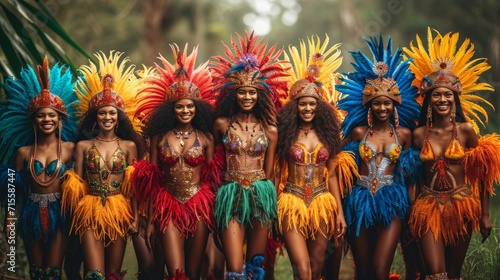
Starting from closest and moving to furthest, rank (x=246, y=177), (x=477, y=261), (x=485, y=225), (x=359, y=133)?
(x=246, y=177), (x=485, y=225), (x=359, y=133), (x=477, y=261)

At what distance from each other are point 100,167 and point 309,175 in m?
2.10

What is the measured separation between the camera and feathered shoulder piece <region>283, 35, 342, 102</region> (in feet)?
23.8

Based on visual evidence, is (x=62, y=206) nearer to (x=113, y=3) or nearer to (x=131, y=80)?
(x=131, y=80)

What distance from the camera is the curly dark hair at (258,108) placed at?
7.19 meters

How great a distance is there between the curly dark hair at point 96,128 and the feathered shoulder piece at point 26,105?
0.74ft

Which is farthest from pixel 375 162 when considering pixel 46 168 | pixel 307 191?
pixel 46 168

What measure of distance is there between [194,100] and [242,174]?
2.97 ft

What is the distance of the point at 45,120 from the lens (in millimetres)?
7242

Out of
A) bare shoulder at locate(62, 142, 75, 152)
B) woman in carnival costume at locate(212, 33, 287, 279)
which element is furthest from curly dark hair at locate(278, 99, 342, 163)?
bare shoulder at locate(62, 142, 75, 152)

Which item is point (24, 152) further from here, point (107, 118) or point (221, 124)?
point (221, 124)

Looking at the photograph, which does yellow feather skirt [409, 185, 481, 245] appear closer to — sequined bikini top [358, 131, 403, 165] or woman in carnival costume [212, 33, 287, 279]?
sequined bikini top [358, 131, 403, 165]

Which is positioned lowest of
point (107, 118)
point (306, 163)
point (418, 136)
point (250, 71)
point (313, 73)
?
point (306, 163)

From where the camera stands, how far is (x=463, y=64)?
748cm

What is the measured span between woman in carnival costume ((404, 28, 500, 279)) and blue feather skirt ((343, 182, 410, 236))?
169 millimetres
